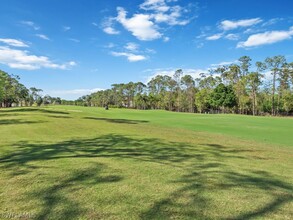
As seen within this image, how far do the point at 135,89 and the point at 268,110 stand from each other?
199 ft

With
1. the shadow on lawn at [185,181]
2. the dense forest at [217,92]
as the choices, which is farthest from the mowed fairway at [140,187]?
the dense forest at [217,92]

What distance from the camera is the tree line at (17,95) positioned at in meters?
68.2

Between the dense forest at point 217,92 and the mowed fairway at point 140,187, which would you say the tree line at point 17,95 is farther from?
the mowed fairway at point 140,187

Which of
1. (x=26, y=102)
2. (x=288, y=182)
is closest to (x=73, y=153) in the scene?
(x=288, y=182)

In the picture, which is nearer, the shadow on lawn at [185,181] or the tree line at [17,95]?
the shadow on lawn at [185,181]

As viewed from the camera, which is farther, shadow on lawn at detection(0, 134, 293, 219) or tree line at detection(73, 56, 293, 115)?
tree line at detection(73, 56, 293, 115)

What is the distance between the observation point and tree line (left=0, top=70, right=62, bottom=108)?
6824cm

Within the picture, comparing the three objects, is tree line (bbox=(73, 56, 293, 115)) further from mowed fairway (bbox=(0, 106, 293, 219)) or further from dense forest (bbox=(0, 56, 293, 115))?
mowed fairway (bbox=(0, 106, 293, 219))

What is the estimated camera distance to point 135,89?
118 meters

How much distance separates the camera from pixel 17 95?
99.8m

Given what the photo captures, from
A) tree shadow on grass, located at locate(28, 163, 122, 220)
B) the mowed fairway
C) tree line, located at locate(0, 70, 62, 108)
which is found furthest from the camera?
tree line, located at locate(0, 70, 62, 108)

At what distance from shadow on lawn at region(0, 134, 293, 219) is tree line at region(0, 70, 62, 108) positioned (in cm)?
5088

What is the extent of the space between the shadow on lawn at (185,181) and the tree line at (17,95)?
50877 millimetres

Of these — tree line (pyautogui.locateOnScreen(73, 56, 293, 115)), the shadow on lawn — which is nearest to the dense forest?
tree line (pyautogui.locateOnScreen(73, 56, 293, 115))
